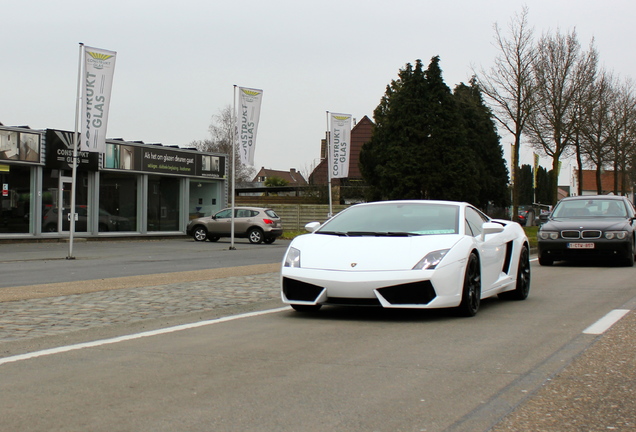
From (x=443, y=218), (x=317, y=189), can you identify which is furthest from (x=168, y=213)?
(x=443, y=218)

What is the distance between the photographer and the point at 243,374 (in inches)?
209

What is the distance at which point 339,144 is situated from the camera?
36188 mm

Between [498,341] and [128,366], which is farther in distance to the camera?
[498,341]

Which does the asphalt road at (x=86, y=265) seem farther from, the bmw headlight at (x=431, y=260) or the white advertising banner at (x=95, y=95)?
the bmw headlight at (x=431, y=260)

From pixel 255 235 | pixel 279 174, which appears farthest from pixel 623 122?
pixel 279 174

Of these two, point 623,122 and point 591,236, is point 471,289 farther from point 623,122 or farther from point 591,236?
point 623,122

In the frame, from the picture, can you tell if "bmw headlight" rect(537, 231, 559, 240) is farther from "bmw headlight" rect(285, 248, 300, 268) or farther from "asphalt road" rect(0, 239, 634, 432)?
"bmw headlight" rect(285, 248, 300, 268)

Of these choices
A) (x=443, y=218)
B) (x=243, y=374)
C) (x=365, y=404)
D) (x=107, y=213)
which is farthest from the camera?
(x=107, y=213)

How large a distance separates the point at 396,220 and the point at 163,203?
29894mm

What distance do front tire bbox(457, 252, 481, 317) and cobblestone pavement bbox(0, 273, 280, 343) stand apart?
2937 millimetres

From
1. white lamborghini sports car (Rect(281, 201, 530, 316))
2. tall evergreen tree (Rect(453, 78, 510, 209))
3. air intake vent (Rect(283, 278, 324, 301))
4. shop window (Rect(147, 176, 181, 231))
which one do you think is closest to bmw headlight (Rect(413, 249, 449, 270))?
white lamborghini sports car (Rect(281, 201, 530, 316))

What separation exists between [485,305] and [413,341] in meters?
3.15

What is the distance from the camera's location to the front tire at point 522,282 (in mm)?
10008

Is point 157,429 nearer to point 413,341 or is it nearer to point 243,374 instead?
point 243,374
